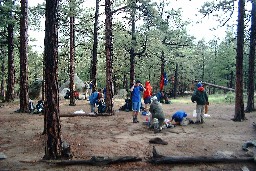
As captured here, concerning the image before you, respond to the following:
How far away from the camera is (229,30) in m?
49.9

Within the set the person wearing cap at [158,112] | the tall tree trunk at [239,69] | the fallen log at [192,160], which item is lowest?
the fallen log at [192,160]

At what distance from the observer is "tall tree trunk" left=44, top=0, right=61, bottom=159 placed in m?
7.05

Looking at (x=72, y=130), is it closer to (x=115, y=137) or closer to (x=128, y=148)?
(x=115, y=137)

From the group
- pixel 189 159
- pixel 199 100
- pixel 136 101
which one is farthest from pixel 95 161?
pixel 199 100

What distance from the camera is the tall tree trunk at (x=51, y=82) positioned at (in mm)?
7055

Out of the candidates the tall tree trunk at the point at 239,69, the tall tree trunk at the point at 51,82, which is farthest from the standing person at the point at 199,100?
the tall tree trunk at the point at 51,82

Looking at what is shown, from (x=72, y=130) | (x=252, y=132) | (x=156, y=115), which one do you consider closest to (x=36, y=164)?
(x=72, y=130)

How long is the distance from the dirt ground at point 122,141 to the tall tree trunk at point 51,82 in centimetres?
54

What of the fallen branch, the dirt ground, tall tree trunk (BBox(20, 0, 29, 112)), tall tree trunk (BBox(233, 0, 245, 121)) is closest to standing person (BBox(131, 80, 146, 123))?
the dirt ground

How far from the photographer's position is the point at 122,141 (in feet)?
30.8

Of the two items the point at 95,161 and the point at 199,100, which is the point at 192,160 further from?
the point at 199,100

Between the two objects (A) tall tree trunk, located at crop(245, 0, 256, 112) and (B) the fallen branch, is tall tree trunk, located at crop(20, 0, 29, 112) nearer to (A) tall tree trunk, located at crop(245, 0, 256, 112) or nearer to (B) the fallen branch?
(B) the fallen branch

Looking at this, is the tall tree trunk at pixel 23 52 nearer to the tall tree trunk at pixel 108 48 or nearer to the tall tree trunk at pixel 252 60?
the tall tree trunk at pixel 108 48

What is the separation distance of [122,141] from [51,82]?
3547mm
